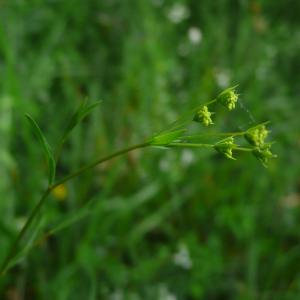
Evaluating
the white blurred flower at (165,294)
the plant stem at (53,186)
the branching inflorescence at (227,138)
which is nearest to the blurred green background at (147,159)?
the white blurred flower at (165,294)

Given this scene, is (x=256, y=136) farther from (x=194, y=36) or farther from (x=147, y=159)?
(x=194, y=36)

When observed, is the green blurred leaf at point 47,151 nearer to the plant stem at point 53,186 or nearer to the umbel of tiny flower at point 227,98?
the plant stem at point 53,186

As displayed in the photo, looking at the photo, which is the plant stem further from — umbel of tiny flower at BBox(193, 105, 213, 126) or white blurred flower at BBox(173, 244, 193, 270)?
white blurred flower at BBox(173, 244, 193, 270)

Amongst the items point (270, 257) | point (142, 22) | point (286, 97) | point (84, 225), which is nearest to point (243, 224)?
point (270, 257)

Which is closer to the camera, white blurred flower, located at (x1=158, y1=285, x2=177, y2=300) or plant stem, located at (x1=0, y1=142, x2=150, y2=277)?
plant stem, located at (x1=0, y1=142, x2=150, y2=277)

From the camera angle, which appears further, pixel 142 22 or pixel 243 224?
pixel 142 22

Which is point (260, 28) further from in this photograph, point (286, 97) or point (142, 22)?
point (142, 22)

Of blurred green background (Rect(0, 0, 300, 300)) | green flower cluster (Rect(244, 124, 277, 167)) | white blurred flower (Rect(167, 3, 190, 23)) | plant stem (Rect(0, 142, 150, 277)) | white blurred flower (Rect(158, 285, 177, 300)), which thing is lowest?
green flower cluster (Rect(244, 124, 277, 167))

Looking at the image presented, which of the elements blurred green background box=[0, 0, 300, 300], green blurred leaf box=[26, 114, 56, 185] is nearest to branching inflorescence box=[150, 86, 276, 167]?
green blurred leaf box=[26, 114, 56, 185]
